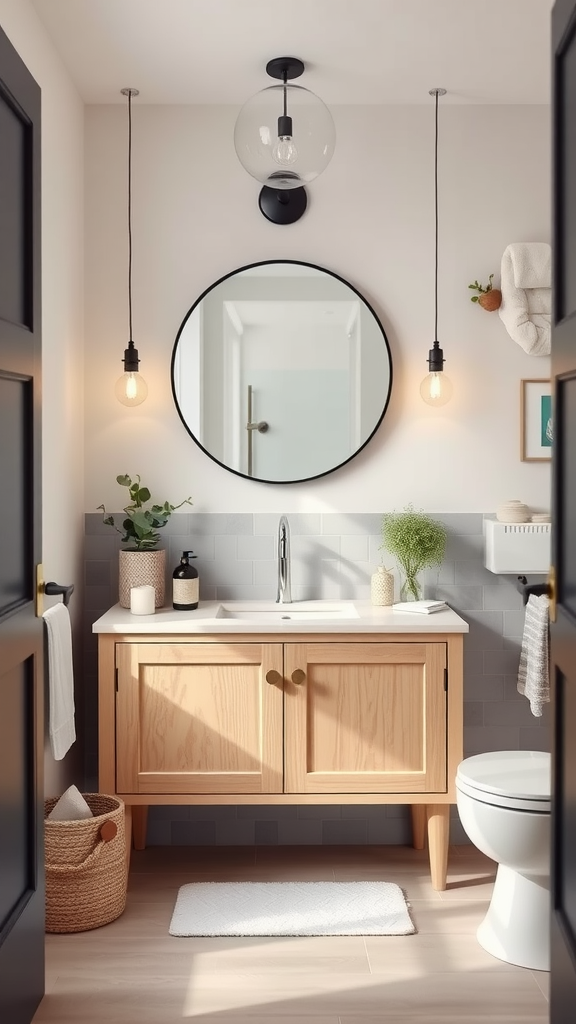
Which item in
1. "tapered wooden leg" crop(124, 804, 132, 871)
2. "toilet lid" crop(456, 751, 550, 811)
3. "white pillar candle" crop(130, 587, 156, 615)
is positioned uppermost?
"white pillar candle" crop(130, 587, 156, 615)

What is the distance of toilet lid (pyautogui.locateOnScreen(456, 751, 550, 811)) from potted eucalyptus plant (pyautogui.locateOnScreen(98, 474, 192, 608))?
4.10ft

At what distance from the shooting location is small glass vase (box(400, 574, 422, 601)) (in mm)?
3494

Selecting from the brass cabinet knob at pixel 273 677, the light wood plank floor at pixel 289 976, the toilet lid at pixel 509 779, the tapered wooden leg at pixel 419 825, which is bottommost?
the light wood plank floor at pixel 289 976

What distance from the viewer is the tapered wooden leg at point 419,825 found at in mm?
3479

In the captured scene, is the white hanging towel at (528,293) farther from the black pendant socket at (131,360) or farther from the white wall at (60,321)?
the white wall at (60,321)

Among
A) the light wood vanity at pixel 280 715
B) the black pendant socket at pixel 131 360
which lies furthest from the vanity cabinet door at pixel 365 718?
the black pendant socket at pixel 131 360

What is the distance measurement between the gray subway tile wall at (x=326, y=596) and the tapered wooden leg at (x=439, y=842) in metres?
0.42

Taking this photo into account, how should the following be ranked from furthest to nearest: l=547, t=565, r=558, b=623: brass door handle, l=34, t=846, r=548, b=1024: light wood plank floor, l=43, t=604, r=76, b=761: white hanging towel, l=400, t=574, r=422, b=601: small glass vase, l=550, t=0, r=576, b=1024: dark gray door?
1. l=400, t=574, r=422, b=601: small glass vase
2. l=43, t=604, r=76, b=761: white hanging towel
3. l=34, t=846, r=548, b=1024: light wood plank floor
4. l=547, t=565, r=558, b=623: brass door handle
5. l=550, t=0, r=576, b=1024: dark gray door

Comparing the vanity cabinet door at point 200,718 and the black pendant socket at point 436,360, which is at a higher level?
the black pendant socket at point 436,360

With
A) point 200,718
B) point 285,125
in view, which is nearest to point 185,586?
point 200,718

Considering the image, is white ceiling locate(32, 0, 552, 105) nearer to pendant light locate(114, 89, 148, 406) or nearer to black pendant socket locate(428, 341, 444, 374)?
pendant light locate(114, 89, 148, 406)

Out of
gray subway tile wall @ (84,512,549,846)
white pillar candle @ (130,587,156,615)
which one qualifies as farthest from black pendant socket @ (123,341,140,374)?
white pillar candle @ (130,587,156,615)

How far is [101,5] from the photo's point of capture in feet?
9.16

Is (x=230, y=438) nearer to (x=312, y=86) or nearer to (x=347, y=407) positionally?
(x=347, y=407)
